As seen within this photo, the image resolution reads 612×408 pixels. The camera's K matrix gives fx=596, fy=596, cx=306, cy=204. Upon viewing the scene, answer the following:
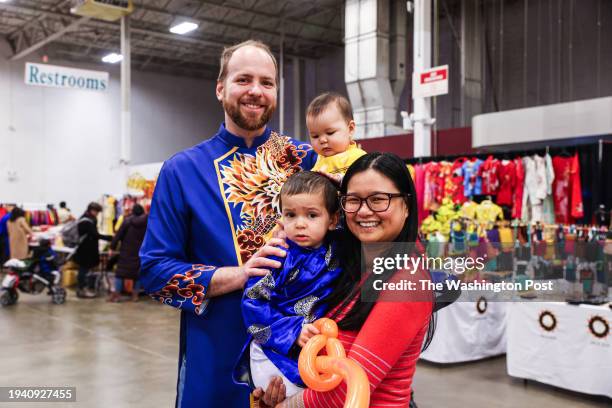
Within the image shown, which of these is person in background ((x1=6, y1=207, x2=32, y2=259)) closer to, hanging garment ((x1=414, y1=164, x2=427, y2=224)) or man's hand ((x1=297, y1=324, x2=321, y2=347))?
hanging garment ((x1=414, y1=164, x2=427, y2=224))

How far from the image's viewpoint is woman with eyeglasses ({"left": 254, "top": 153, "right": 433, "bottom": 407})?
43.1 inches

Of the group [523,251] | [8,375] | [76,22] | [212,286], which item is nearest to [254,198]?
[212,286]

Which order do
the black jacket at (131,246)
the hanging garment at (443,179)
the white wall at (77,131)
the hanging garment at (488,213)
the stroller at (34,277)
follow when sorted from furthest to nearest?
the white wall at (77,131) < the black jacket at (131,246) < the stroller at (34,277) < the hanging garment at (443,179) < the hanging garment at (488,213)

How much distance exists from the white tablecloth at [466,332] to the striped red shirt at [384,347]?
12.8 ft

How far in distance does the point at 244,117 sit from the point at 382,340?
26.8 inches

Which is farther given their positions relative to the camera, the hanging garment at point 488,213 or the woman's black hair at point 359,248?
the hanging garment at point 488,213

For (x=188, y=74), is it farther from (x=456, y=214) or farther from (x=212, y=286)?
(x=212, y=286)

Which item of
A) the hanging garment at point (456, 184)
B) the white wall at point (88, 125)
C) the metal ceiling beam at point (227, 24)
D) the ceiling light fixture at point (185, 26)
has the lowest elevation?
the hanging garment at point (456, 184)

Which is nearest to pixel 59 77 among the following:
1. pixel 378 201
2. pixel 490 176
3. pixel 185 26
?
pixel 185 26

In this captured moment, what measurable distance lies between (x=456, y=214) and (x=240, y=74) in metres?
4.65

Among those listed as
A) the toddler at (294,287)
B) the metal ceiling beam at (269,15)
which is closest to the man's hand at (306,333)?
the toddler at (294,287)

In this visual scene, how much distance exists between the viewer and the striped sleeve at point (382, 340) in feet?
3.56

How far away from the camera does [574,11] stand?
38.9 feet

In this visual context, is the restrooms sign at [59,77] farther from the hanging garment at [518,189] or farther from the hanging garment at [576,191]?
the hanging garment at [576,191]
